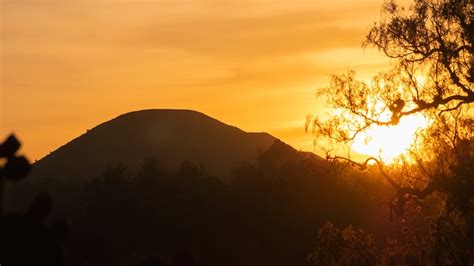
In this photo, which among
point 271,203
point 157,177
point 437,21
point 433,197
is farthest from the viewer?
point 157,177

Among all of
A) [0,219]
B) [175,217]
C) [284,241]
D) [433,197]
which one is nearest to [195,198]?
[175,217]

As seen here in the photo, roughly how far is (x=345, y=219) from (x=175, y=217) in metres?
18.1

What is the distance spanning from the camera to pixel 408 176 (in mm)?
31406

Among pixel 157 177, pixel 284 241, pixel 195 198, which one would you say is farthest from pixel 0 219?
pixel 157 177

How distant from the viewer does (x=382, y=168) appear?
104 feet

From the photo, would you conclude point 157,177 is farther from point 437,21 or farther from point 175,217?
point 437,21

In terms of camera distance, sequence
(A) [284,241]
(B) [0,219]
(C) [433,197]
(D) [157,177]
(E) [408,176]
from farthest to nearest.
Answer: (D) [157,177], (A) [284,241], (C) [433,197], (E) [408,176], (B) [0,219]

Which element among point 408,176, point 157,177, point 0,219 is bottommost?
point 0,219

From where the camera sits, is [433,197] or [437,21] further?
[433,197]

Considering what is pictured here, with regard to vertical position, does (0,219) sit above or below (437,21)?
below

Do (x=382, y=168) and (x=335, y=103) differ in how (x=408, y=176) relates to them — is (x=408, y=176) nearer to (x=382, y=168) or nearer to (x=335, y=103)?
(x=382, y=168)

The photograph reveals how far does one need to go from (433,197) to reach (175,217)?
214 feet

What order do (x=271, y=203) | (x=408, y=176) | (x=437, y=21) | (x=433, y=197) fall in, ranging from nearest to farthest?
(x=437, y=21) < (x=408, y=176) < (x=433, y=197) < (x=271, y=203)

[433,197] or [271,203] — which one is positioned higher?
[271,203]
